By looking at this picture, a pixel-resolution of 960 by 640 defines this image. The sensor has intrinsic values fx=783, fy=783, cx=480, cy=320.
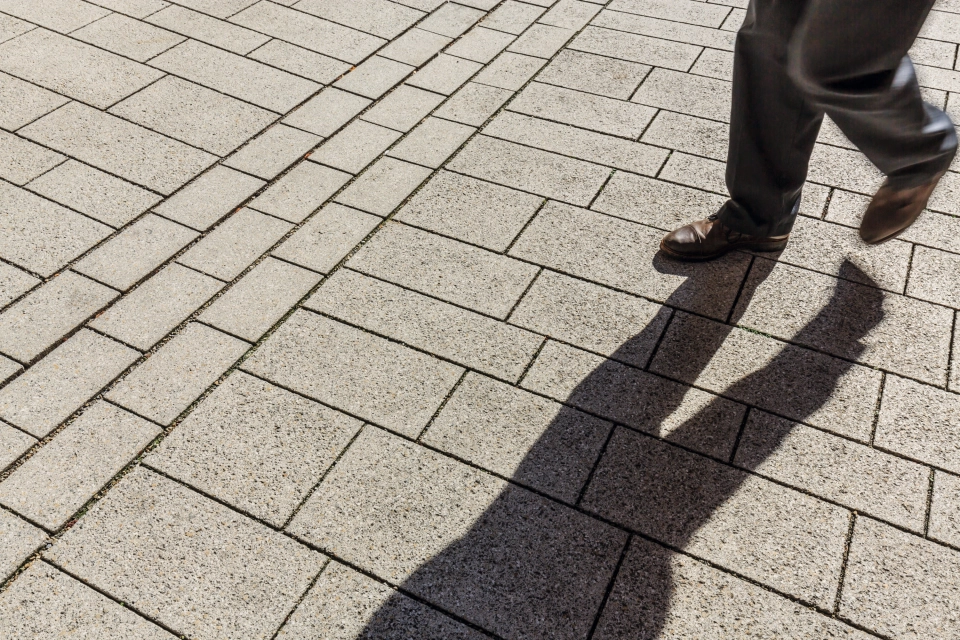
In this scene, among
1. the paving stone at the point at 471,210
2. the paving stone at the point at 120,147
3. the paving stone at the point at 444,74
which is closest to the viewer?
the paving stone at the point at 471,210

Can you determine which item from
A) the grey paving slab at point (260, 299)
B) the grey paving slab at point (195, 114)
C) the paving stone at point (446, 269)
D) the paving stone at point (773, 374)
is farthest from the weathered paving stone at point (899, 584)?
the grey paving slab at point (195, 114)

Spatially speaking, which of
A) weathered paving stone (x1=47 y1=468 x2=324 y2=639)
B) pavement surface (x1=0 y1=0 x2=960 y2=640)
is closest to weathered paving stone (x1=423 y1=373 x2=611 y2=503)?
pavement surface (x1=0 y1=0 x2=960 y2=640)

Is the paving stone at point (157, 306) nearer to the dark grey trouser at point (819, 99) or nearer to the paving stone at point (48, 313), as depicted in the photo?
the paving stone at point (48, 313)

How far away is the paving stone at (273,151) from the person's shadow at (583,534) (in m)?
1.79

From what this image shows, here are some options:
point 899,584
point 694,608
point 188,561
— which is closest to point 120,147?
point 188,561

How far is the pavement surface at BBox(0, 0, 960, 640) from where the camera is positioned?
6.75 ft

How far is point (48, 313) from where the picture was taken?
2760 millimetres

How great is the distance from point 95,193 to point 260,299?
1.04 m

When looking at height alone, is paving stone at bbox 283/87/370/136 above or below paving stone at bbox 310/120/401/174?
above

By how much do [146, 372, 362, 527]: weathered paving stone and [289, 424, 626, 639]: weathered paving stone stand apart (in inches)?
3.1

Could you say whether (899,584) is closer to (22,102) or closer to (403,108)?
(403,108)

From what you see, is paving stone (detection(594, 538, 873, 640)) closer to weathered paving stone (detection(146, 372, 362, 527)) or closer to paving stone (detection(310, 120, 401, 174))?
weathered paving stone (detection(146, 372, 362, 527))

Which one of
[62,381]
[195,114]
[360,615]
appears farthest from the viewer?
[195,114]

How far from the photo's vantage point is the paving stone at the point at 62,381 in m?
2.44
